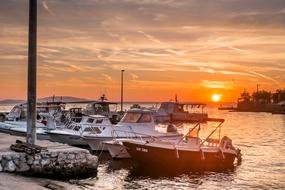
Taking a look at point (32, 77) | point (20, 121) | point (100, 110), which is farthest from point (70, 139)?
point (100, 110)

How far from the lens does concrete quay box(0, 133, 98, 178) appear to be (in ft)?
62.5

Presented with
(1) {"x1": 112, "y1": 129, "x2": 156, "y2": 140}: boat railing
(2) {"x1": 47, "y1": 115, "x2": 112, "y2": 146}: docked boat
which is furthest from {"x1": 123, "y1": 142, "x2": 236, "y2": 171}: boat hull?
(2) {"x1": 47, "y1": 115, "x2": 112, "y2": 146}: docked boat

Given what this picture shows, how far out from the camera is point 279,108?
527 ft

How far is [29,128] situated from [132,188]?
18.3 ft

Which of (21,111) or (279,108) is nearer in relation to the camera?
(21,111)

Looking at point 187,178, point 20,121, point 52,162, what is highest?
point 20,121

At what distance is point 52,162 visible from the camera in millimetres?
20234

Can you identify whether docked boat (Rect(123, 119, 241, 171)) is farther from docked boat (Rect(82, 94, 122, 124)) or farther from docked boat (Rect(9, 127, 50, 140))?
docked boat (Rect(82, 94, 122, 124))

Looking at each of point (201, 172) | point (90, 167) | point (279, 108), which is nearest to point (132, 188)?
point (90, 167)

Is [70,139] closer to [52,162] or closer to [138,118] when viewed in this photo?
[138,118]

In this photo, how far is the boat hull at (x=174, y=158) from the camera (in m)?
27.7

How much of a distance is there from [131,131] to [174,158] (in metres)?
7.57

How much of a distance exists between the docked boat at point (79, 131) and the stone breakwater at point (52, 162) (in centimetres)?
1381

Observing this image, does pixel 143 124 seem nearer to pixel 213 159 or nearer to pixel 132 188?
pixel 213 159
